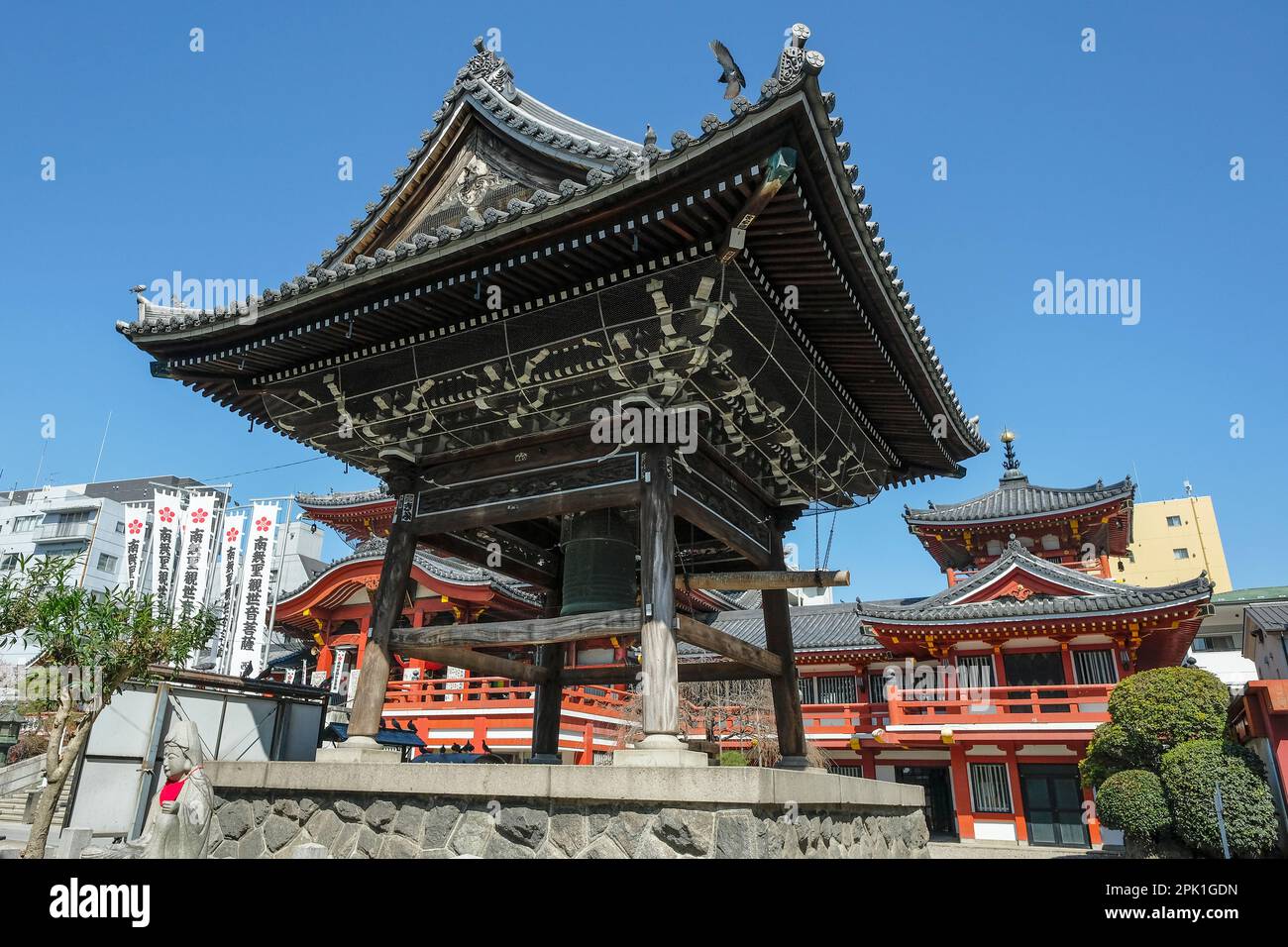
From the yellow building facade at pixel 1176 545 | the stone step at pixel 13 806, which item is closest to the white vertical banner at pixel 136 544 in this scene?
the stone step at pixel 13 806

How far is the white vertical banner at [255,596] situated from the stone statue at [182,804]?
2277 cm

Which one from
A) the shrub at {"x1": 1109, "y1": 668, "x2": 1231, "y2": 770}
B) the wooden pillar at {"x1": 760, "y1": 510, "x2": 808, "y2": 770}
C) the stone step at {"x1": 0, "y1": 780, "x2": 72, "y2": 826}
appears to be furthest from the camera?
the stone step at {"x1": 0, "y1": 780, "x2": 72, "y2": 826}

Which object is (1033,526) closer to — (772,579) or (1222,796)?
(1222,796)

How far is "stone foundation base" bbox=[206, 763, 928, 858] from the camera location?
637 centimetres

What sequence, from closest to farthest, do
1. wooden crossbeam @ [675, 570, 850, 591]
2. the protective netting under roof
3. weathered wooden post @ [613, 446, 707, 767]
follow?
weathered wooden post @ [613, 446, 707, 767] < the protective netting under roof < wooden crossbeam @ [675, 570, 850, 591]

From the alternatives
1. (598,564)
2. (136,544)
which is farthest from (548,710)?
(136,544)

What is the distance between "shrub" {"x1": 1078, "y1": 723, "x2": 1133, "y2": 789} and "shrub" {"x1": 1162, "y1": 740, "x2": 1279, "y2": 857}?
4.11 feet

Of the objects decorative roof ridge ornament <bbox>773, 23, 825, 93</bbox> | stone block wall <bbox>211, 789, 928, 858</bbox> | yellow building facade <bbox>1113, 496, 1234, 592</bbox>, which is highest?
yellow building facade <bbox>1113, 496, 1234, 592</bbox>

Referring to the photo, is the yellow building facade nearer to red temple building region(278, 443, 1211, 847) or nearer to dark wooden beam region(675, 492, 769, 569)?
red temple building region(278, 443, 1211, 847)

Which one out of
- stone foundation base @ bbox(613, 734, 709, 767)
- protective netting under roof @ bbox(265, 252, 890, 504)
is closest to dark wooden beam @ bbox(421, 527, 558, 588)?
protective netting under roof @ bbox(265, 252, 890, 504)
